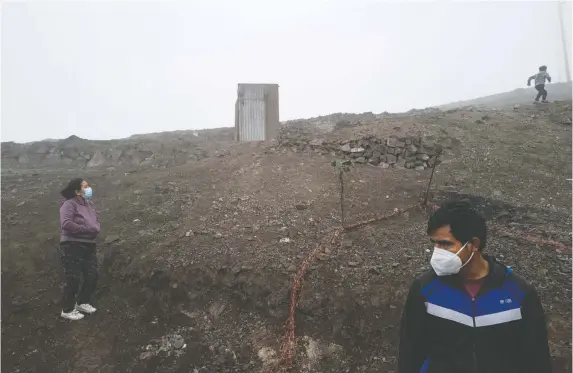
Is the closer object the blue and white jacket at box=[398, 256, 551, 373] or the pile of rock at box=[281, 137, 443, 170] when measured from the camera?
the blue and white jacket at box=[398, 256, 551, 373]

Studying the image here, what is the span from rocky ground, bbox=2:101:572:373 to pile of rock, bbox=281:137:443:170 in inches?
1.2

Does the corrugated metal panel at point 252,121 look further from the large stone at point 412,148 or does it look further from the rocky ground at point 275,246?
the large stone at point 412,148

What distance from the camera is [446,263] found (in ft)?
6.14

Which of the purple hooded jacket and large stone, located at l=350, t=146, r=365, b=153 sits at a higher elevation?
large stone, located at l=350, t=146, r=365, b=153

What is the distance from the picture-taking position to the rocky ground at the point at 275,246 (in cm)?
347

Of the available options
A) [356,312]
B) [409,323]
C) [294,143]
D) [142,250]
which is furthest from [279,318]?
[294,143]

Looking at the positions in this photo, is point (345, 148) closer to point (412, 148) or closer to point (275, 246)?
point (412, 148)

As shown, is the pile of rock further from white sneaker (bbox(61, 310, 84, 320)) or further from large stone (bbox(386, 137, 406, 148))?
white sneaker (bbox(61, 310, 84, 320))

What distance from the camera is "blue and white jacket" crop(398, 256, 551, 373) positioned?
1693 mm

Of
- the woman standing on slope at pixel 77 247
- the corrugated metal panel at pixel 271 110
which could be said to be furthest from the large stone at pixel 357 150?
the woman standing on slope at pixel 77 247

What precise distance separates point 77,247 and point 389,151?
6043mm

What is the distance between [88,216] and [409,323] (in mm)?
3723

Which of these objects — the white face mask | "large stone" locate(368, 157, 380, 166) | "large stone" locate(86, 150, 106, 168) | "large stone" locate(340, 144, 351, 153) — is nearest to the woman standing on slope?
the white face mask

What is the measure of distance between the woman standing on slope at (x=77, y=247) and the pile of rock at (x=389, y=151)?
5.11 m
